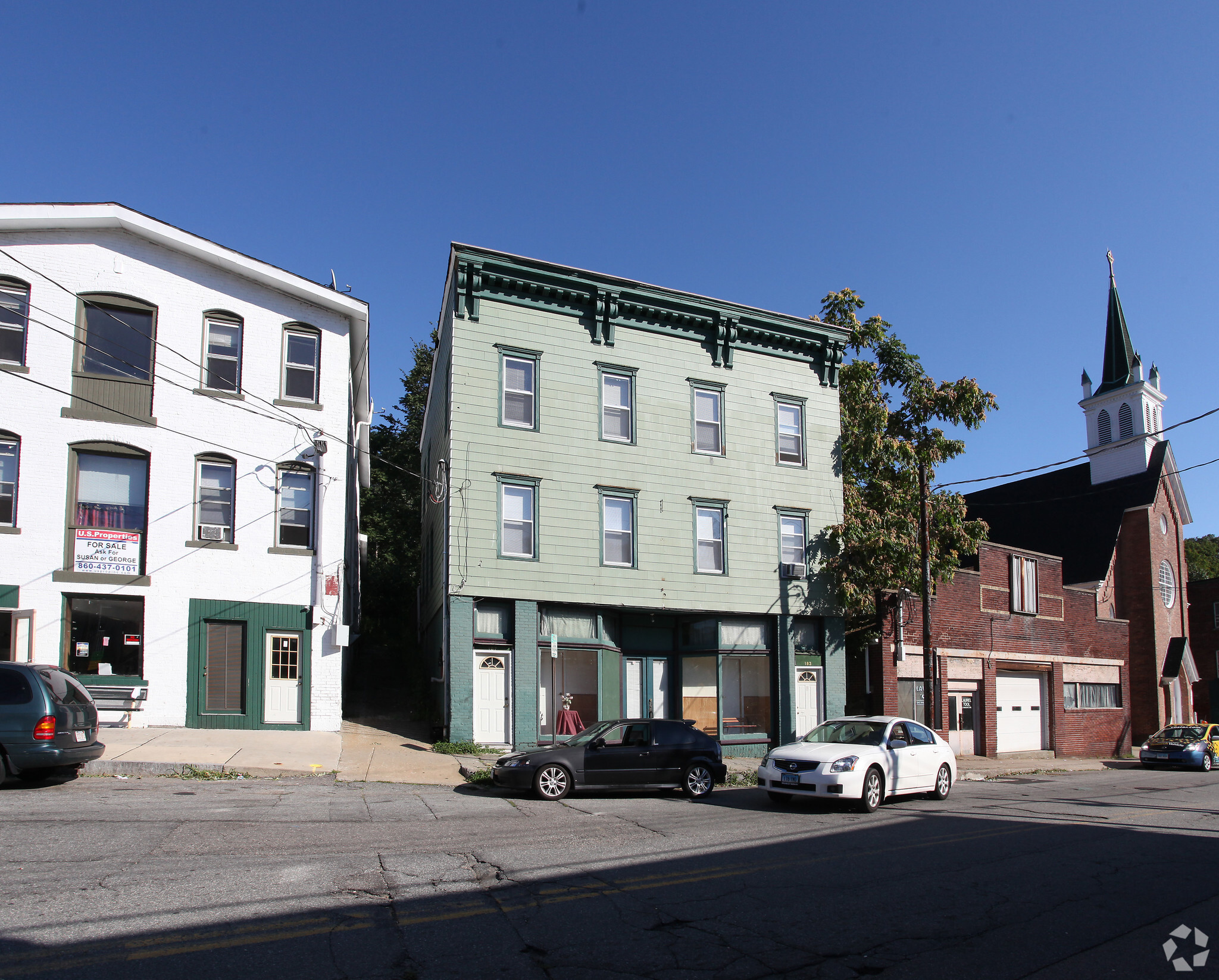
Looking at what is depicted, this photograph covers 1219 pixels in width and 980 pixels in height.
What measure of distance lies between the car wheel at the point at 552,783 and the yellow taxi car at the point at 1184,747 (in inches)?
961

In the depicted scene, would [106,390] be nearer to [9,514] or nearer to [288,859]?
[9,514]

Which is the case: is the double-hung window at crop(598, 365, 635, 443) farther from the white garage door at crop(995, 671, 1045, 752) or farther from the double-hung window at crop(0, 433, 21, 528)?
the white garage door at crop(995, 671, 1045, 752)

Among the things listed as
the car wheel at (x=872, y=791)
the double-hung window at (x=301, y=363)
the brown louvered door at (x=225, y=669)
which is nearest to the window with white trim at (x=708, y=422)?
the double-hung window at (x=301, y=363)

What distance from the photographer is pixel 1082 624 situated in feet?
113

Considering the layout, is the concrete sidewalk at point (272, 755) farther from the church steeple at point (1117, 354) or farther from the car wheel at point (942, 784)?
the church steeple at point (1117, 354)

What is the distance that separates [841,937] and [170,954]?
182 inches

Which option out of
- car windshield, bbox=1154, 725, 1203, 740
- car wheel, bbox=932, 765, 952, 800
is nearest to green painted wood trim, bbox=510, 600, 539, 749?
car wheel, bbox=932, 765, 952, 800

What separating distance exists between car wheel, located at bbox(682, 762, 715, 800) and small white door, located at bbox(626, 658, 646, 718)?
6.80 meters

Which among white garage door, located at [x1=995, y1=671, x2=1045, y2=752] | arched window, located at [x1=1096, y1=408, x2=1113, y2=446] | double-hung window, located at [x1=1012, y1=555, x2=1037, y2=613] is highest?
arched window, located at [x1=1096, y1=408, x2=1113, y2=446]

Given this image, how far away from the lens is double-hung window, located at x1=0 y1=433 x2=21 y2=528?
18.6m

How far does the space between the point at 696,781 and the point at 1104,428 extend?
42753 mm

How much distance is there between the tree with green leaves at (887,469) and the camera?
24781mm

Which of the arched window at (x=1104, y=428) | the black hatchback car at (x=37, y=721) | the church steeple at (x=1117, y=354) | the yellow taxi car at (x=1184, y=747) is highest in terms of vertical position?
the church steeple at (x=1117, y=354)

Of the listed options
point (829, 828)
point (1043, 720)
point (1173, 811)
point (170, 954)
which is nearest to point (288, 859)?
point (170, 954)
